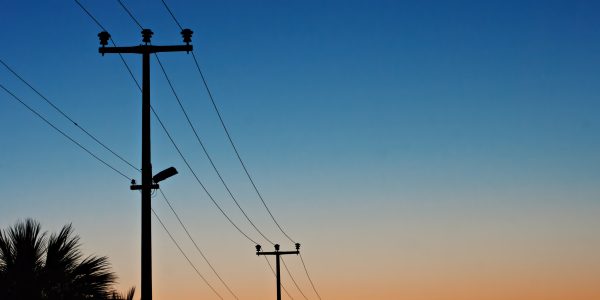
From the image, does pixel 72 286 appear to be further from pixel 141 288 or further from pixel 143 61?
pixel 143 61

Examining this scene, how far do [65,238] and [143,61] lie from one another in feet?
17.3

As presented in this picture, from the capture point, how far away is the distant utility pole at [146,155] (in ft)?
68.0

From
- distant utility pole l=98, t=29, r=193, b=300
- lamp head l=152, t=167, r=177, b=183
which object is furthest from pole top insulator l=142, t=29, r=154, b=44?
lamp head l=152, t=167, r=177, b=183

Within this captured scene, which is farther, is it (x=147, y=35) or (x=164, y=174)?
(x=147, y=35)

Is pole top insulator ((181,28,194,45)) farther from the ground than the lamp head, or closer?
farther from the ground

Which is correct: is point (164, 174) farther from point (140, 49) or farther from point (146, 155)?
point (140, 49)

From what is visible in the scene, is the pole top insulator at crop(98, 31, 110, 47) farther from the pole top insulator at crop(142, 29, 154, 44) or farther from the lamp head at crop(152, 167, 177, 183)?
the lamp head at crop(152, 167, 177, 183)

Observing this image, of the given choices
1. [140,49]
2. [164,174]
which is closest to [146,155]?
[164,174]

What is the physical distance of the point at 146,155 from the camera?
70.4 feet

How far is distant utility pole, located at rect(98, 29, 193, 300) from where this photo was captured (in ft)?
68.0

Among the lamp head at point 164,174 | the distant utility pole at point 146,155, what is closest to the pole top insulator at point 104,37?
the distant utility pole at point 146,155

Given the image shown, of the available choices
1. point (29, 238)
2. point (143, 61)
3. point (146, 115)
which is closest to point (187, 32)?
point (143, 61)

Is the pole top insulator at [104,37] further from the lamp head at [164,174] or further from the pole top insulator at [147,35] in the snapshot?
the lamp head at [164,174]

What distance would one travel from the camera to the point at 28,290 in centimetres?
1877
